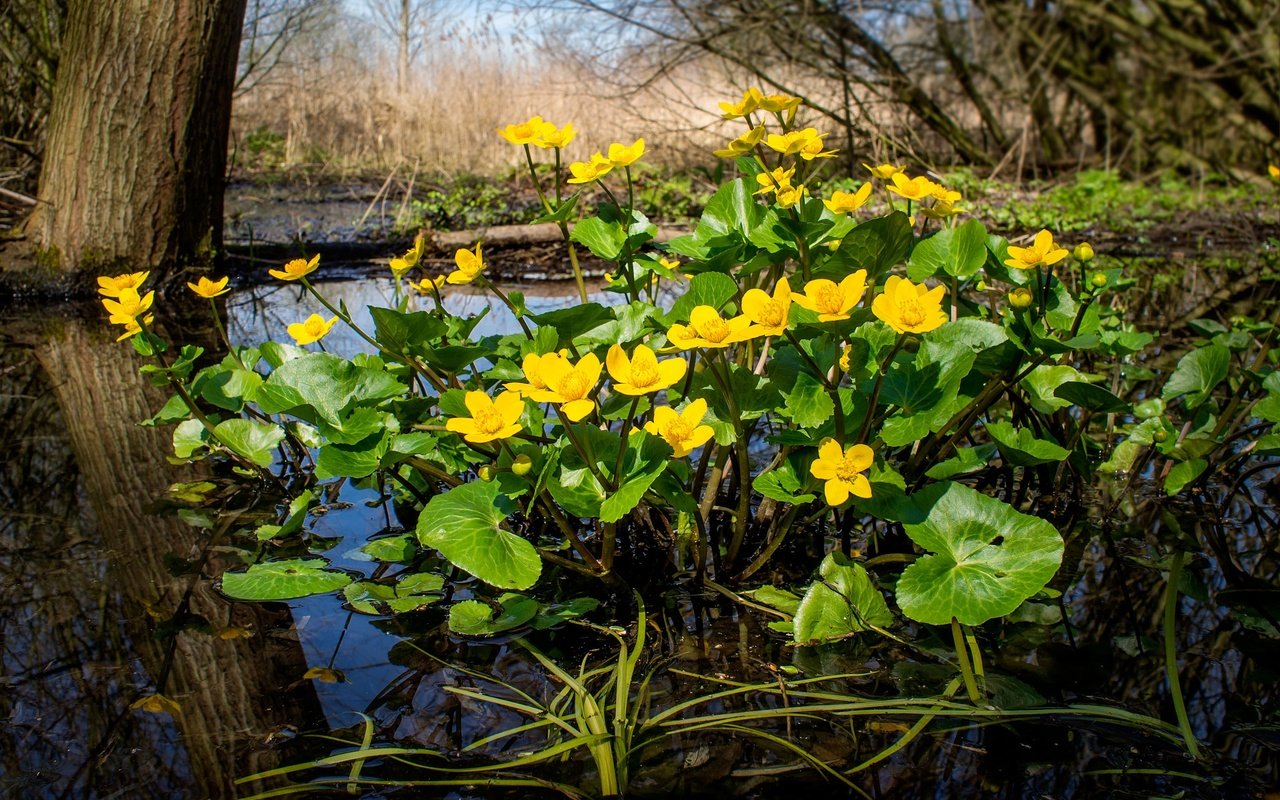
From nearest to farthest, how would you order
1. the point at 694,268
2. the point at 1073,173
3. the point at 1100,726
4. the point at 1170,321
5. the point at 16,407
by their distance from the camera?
1. the point at 1100,726
2. the point at 694,268
3. the point at 16,407
4. the point at 1170,321
5. the point at 1073,173

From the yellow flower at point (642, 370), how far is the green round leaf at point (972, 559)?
380 mm

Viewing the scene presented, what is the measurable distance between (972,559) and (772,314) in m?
0.42

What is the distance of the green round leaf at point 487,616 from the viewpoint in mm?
1166

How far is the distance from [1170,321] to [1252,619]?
2.12 metres

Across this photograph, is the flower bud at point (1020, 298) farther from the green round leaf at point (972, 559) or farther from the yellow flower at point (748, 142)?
the yellow flower at point (748, 142)

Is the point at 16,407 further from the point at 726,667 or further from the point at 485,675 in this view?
the point at 726,667

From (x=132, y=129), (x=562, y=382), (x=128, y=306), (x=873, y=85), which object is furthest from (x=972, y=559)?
(x=873, y=85)

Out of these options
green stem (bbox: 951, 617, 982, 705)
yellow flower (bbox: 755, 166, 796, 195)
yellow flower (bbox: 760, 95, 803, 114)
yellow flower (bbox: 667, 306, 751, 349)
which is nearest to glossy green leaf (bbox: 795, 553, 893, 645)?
green stem (bbox: 951, 617, 982, 705)

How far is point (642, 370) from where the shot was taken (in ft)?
3.31

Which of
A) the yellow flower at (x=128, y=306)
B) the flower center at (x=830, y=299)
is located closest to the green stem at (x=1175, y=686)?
the flower center at (x=830, y=299)

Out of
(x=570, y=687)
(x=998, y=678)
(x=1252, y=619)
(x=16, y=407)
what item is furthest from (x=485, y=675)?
(x=16, y=407)

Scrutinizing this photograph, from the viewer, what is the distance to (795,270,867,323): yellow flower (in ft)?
3.20

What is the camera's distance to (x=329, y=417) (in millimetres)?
1329

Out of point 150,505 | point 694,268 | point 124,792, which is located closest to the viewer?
point 124,792
